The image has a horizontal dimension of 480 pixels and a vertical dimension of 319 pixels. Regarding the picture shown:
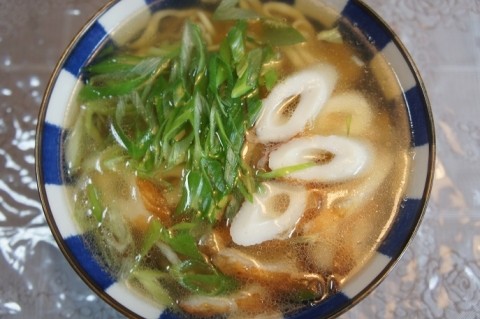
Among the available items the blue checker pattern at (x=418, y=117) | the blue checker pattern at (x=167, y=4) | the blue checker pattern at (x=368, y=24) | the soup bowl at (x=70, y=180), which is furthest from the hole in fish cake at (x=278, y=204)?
the blue checker pattern at (x=167, y=4)

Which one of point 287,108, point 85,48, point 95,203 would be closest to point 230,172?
point 287,108

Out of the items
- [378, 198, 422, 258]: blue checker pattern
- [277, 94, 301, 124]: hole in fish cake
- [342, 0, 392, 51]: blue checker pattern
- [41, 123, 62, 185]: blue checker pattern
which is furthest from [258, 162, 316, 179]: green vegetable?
[41, 123, 62, 185]: blue checker pattern

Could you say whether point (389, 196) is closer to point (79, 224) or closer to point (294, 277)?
point (294, 277)

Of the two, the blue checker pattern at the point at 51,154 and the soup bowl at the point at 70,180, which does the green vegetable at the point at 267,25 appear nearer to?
the soup bowl at the point at 70,180

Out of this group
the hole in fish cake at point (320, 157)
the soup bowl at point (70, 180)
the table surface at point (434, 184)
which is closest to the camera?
the soup bowl at point (70, 180)

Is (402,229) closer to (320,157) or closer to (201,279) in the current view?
(320,157)

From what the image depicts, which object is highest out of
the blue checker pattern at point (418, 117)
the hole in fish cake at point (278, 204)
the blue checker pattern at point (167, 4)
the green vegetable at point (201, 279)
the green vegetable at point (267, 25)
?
the blue checker pattern at point (167, 4)
